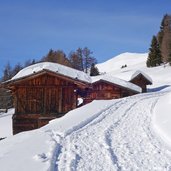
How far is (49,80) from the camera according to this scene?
26625 millimetres

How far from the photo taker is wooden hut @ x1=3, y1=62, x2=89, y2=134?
26344 millimetres

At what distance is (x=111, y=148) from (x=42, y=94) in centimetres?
1715

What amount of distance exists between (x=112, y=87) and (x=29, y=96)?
57.1ft

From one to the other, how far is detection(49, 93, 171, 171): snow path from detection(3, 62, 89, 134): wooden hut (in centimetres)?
1140

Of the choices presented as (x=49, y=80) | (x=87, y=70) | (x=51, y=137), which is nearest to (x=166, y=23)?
(x=87, y=70)

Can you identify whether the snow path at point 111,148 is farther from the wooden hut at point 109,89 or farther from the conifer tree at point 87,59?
the conifer tree at point 87,59

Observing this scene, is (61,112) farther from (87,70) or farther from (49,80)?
(87,70)

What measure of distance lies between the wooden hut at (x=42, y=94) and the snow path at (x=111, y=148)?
11404mm

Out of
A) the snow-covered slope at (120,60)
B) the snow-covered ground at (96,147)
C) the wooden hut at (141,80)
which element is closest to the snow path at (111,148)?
the snow-covered ground at (96,147)

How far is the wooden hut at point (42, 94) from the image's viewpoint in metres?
26.3

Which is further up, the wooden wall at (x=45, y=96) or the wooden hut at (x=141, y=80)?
the wooden hut at (x=141, y=80)

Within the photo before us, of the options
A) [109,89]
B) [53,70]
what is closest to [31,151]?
[53,70]

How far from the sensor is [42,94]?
26719 millimetres

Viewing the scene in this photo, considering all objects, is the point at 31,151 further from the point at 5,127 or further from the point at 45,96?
the point at 5,127
